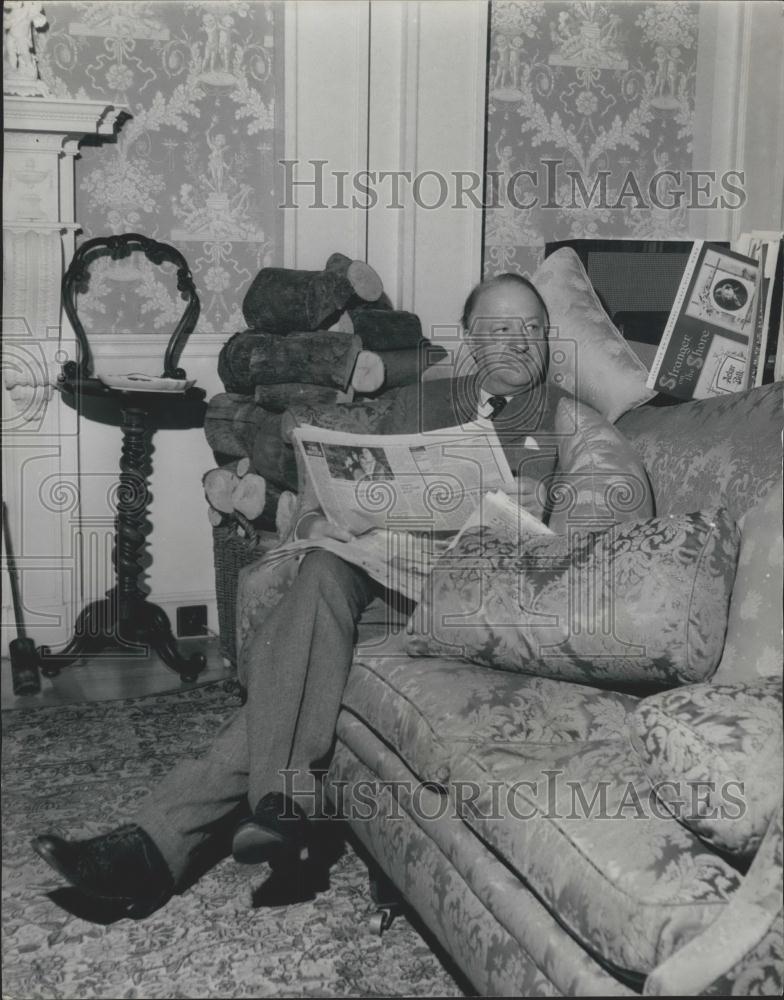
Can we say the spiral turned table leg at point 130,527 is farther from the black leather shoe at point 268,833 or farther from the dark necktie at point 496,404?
the black leather shoe at point 268,833

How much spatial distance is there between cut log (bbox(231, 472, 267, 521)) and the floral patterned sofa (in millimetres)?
1136

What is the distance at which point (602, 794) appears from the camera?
107 centimetres

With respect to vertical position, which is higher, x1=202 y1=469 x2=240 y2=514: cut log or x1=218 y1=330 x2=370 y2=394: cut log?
x1=218 y1=330 x2=370 y2=394: cut log

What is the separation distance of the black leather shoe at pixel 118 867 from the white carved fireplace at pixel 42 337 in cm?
120

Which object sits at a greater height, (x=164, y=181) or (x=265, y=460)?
(x=164, y=181)

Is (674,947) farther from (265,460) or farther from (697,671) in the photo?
(265,460)

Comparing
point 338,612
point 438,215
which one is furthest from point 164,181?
point 338,612

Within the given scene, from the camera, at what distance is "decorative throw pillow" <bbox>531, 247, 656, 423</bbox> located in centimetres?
197

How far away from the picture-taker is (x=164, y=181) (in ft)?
9.59

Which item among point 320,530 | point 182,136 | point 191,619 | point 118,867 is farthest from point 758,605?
point 182,136

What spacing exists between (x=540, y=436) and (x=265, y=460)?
982mm

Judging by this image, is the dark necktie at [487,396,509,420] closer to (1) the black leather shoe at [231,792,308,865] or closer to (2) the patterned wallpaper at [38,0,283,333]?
(1) the black leather shoe at [231,792,308,865]

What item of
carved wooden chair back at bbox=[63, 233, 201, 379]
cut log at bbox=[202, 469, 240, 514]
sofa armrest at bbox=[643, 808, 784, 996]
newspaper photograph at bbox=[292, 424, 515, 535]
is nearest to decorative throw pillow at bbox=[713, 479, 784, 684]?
sofa armrest at bbox=[643, 808, 784, 996]

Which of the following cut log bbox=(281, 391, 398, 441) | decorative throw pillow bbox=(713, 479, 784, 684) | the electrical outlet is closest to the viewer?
decorative throw pillow bbox=(713, 479, 784, 684)
